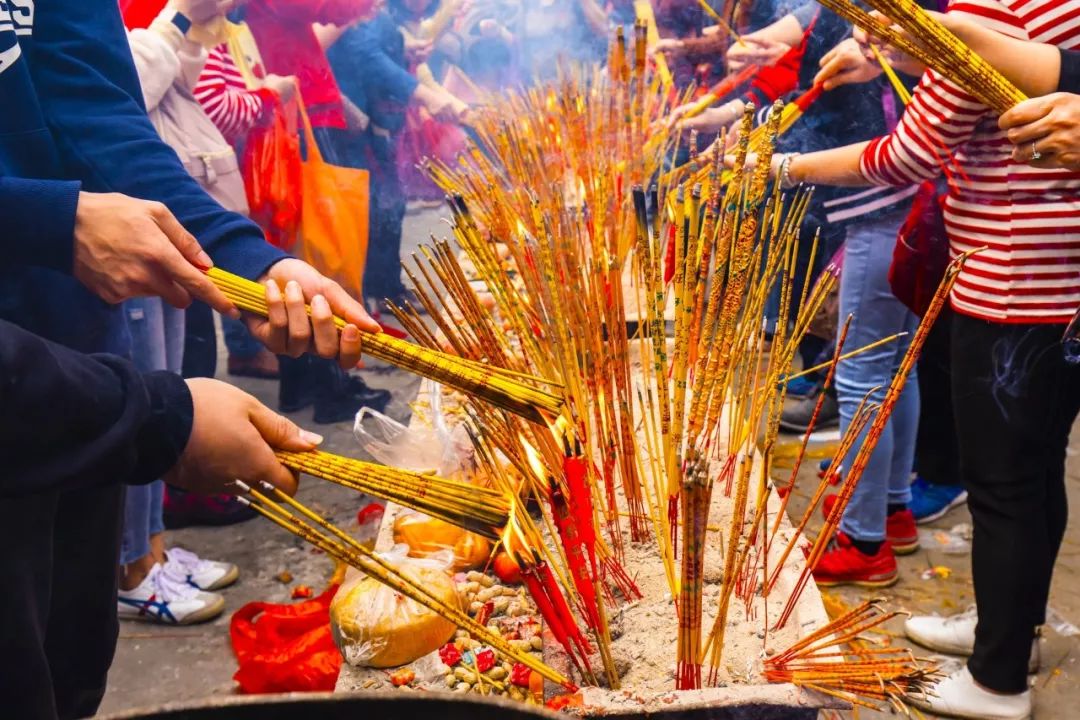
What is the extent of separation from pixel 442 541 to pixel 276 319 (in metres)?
0.71

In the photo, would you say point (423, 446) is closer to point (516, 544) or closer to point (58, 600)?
point (58, 600)

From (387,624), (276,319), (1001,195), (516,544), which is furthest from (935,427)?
(276,319)

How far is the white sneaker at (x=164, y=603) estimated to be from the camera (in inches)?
98.3

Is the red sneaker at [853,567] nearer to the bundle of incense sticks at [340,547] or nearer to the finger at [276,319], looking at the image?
the bundle of incense sticks at [340,547]

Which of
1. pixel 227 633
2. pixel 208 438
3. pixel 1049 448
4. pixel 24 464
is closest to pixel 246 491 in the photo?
pixel 208 438

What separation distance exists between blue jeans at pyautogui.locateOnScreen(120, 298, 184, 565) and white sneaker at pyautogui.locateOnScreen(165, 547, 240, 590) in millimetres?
165

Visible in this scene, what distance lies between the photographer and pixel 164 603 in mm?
2510

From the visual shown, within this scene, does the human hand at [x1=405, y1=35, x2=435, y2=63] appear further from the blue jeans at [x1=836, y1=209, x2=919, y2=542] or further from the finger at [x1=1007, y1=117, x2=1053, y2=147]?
the finger at [x1=1007, y1=117, x2=1053, y2=147]

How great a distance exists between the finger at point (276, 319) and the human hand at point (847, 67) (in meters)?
1.50

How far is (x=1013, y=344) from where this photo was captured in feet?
5.48

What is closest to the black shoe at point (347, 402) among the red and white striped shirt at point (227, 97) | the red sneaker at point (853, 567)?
the red and white striped shirt at point (227, 97)

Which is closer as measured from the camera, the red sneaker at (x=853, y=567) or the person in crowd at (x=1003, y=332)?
the person in crowd at (x=1003, y=332)

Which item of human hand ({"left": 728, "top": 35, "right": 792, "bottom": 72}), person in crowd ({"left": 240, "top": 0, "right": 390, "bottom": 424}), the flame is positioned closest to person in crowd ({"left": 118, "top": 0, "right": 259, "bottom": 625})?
person in crowd ({"left": 240, "top": 0, "right": 390, "bottom": 424})

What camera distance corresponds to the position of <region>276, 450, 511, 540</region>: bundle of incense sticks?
1.16m
